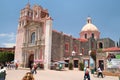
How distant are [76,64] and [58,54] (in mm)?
4433

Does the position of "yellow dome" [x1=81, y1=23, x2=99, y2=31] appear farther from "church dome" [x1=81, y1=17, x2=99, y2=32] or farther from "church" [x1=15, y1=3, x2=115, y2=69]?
"church" [x1=15, y1=3, x2=115, y2=69]

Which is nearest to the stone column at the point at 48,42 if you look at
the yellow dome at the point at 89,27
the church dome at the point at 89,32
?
the church dome at the point at 89,32

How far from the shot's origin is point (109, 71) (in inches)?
1093

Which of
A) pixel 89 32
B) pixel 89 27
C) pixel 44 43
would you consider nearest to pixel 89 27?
pixel 89 27

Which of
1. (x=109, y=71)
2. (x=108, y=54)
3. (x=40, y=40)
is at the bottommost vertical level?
(x=109, y=71)

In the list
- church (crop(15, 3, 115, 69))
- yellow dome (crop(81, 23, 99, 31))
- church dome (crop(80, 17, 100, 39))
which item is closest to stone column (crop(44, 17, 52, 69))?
church (crop(15, 3, 115, 69))

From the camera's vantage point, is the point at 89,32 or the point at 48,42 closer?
the point at 48,42

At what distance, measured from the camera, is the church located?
37281 millimetres

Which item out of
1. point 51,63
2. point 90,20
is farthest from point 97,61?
A: point 90,20

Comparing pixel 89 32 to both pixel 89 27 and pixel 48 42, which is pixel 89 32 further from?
pixel 48 42

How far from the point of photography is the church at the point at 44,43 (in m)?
37.3

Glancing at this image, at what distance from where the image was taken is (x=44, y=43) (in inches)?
1499

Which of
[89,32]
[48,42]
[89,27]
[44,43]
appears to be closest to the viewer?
[48,42]

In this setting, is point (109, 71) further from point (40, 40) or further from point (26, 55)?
point (26, 55)
